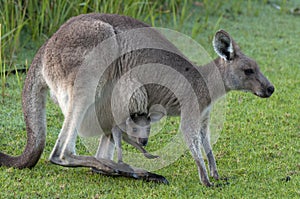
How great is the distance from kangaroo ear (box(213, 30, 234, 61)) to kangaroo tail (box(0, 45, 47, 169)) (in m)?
1.34

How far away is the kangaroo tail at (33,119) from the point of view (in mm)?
4797

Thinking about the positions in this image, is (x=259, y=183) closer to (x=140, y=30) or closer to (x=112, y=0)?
(x=140, y=30)

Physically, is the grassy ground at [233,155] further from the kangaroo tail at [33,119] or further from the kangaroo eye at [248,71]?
the kangaroo eye at [248,71]

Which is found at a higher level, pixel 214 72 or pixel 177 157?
pixel 214 72

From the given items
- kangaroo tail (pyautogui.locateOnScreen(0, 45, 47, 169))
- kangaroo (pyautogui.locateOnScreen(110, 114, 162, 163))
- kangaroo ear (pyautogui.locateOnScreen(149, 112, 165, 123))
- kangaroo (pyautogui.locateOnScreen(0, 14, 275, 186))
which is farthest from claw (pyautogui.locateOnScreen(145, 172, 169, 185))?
kangaroo tail (pyautogui.locateOnScreen(0, 45, 47, 169))

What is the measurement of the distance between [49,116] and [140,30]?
1.64 metres

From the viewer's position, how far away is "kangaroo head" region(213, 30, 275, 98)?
4.96 metres

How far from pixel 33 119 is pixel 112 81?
67 cm

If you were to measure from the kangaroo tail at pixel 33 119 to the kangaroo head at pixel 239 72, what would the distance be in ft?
4.54

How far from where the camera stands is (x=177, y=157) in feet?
17.6

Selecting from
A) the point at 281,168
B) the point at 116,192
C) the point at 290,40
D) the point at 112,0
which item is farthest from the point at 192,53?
the point at 116,192

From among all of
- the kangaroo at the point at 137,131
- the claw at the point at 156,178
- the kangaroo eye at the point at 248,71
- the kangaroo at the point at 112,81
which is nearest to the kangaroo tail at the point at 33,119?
the kangaroo at the point at 112,81

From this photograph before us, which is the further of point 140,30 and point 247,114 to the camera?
point 247,114

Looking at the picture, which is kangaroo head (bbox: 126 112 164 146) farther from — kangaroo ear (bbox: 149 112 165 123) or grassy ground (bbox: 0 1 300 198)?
grassy ground (bbox: 0 1 300 198)
